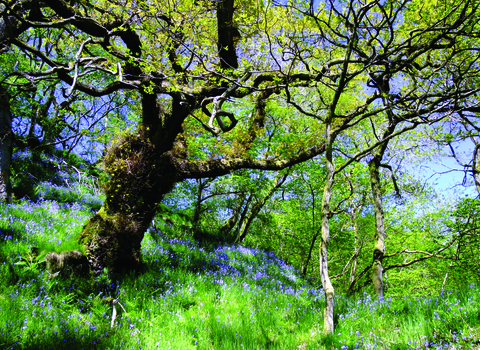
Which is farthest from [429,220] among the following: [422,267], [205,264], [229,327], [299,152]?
[229,327]

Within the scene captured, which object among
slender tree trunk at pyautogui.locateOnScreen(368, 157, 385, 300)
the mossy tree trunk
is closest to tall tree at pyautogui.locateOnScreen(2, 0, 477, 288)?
the mossy tree trunk

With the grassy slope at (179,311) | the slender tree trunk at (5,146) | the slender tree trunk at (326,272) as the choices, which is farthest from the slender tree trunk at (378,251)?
the slender tree trunk at (5,146)

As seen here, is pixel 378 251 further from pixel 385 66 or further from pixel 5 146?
pixel 5 146

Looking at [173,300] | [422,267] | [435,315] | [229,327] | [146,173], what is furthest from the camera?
[422,267]

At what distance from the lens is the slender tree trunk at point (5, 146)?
6531mm

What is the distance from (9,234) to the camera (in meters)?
5.04

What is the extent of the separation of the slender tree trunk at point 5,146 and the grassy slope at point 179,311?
0.66 m

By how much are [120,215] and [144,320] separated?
7.95ft

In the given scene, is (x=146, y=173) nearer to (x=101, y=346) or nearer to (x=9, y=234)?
(x=9, y=234)

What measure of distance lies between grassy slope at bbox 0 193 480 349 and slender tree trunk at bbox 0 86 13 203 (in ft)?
2.17

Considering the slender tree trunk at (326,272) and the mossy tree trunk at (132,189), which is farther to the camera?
the mossy tree trunk at (132,189)

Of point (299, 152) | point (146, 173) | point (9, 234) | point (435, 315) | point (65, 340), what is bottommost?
point (435, 315)

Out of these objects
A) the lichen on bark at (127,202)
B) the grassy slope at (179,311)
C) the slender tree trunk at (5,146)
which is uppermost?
the slender tree trunk at (5,146)

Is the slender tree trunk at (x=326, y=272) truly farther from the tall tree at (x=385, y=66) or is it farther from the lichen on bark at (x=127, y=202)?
the lichen on bark at (x=127, y=202)
